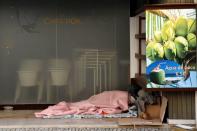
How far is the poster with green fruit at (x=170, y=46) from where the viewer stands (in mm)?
5641

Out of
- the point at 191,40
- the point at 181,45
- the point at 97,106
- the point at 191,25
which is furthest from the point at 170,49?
the point at 97,106

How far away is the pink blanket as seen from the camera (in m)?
6.47

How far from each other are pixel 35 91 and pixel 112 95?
1.49 meters

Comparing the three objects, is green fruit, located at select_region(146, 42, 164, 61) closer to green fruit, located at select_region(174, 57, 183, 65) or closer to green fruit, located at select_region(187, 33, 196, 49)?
green fruit, located at select_region(174, 57, 183, 65)

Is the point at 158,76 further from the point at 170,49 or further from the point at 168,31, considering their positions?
the point at 168,31

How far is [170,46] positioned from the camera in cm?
564

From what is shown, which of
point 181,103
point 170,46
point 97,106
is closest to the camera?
point 170,46

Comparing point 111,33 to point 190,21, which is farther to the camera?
point 111,33

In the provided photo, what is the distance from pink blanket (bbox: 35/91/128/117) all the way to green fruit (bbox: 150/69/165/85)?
1122 mm

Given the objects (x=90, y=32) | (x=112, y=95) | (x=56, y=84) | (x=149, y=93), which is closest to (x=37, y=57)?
(x=56, y=84)

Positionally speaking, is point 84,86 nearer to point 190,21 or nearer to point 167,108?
point 167,108

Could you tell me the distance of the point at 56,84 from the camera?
24.5ft

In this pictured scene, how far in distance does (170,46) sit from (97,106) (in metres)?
1.79

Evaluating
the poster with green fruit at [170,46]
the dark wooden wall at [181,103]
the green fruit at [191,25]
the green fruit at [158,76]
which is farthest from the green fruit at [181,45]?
the dark wooden wall at [181,103]
